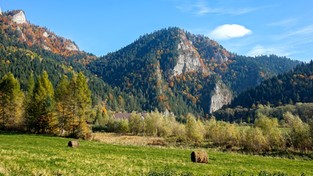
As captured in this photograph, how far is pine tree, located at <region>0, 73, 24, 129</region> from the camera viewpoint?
7188 centimetres

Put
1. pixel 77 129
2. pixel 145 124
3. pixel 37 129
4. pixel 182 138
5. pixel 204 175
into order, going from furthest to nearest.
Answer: pixel 145 124 < pixel 182 138 < pixel 37 129 < pixel 77 129 < pixel 204 175

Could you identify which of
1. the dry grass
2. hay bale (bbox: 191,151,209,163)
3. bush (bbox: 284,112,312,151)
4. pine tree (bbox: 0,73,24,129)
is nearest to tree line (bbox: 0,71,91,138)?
pine tree (bbox: 0,73,24,129)

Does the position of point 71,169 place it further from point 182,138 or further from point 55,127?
point 182,138

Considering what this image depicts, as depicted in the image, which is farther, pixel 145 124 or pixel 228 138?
pixel 145 124

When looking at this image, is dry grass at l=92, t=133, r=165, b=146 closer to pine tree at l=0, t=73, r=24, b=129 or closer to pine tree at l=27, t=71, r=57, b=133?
pine tree at l=27, t=71, r=57, b=133

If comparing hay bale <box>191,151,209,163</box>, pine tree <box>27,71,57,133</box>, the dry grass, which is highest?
pine tree <box>27,71,57,133</box>

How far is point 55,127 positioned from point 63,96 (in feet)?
26.9

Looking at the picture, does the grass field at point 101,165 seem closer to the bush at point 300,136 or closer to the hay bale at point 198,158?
the hay bale at point 198,158

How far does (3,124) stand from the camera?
7200cm

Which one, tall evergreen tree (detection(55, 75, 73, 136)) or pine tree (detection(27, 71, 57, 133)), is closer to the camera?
tall evergreen tree (detection(55, 75, 73, 136))

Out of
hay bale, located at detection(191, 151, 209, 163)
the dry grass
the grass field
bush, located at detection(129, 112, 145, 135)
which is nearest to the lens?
the grass field

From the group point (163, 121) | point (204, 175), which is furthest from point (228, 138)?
point (204, 175)

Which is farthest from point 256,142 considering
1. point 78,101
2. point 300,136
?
point 78,101

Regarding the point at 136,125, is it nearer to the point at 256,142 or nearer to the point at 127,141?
the point at 127,141
